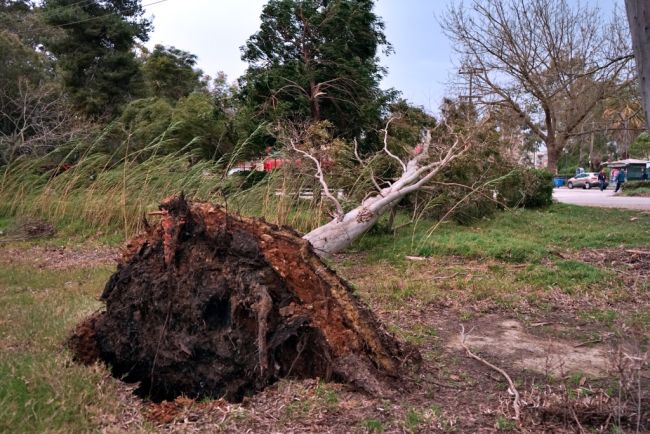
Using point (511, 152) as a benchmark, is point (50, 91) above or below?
above

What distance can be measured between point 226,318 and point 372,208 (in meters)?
4.88

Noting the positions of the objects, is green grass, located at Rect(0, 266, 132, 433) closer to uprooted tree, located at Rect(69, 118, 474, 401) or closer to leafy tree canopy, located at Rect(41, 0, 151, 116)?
uprooted tree, located at Rect(69, 118, 474, 401)

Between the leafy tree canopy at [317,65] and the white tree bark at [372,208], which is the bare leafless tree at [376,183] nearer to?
the white tree bark at [372,208]

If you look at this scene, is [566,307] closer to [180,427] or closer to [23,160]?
[180,427]

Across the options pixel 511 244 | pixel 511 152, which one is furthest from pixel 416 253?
pixel 511 152

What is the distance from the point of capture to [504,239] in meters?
9.02

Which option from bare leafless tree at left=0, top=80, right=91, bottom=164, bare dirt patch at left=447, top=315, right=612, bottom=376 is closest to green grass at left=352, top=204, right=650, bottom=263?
bare dirt patch at left=447, top=315, right=612, bottom=376

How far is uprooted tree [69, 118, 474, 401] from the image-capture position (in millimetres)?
3656

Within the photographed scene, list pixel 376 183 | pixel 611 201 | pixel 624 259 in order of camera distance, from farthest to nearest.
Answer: pixel 611 201 → pixel 376 183 → pixel 624 259

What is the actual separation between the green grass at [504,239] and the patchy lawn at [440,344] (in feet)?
0.13

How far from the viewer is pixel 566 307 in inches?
227

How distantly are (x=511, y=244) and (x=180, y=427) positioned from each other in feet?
21.4

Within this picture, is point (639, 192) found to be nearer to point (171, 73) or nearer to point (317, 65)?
point (317, 65)

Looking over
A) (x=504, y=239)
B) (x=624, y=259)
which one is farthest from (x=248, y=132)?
(x=624, y=259)
